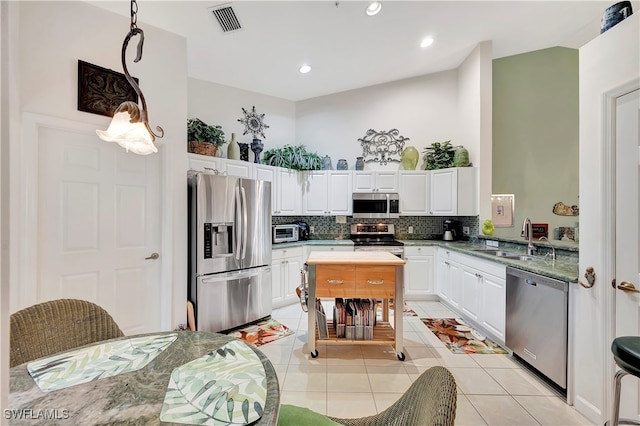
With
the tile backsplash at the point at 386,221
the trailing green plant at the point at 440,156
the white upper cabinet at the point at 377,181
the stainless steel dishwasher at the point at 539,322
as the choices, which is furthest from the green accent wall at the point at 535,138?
A: the stainless steel dishwasher at the point at 539,322

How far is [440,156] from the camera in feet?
14.8

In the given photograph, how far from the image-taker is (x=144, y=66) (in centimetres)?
260

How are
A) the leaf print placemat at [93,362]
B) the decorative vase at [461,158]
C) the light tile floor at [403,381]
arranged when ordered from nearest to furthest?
1. the leaf print placemat at [93,362]
2. the light tile floor at [403,381]
3. the decorative vase at [461,158]

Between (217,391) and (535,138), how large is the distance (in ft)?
18.5

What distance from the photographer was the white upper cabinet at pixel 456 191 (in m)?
4.15

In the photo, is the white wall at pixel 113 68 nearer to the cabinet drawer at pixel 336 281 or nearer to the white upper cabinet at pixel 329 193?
the cabinet drawer at pixel 336 281

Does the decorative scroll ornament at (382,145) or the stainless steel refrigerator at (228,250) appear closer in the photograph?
the stainless steel refrigerator at (228,250)

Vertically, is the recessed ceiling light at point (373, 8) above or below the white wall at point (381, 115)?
above

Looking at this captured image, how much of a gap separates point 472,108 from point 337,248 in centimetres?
300

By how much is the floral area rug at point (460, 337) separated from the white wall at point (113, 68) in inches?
112

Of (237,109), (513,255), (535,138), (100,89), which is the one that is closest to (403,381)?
(513,255)

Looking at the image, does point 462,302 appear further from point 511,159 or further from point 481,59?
point 481,59

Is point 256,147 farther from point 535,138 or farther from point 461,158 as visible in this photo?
point 535,138

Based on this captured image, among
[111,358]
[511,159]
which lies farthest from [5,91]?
[511,159]
